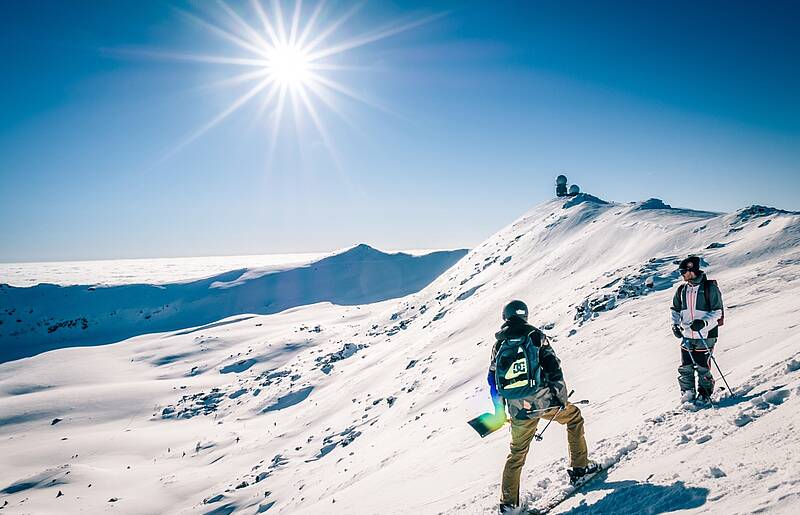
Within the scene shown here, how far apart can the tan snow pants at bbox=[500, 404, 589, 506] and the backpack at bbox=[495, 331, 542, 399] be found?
0.38 m

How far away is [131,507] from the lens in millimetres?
17500

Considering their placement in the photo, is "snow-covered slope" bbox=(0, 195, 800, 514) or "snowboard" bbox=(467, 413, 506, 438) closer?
"snow-covered slope" bbox=(0, 195, 800, 514)

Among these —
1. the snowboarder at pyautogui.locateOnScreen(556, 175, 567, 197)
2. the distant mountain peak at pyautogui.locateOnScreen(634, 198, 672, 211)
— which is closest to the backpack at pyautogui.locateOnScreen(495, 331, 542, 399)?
the distant mountain peak at pyautogui.locateOnScreen(634, 198, 672, 211)

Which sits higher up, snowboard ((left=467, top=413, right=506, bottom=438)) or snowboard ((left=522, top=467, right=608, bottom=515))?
snowboard ((left=467, top=413, right=506, bottom=438))

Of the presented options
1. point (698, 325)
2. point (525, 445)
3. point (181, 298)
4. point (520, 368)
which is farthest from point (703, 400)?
point (181, 298)

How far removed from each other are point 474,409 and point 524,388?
305 inches

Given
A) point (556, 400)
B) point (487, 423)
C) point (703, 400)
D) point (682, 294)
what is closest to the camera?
point (556, 400)

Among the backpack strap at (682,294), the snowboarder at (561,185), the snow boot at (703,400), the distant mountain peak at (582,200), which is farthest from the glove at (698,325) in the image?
the snowboarder at (561,185)

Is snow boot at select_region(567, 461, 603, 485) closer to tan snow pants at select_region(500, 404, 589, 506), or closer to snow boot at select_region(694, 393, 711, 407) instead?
tan snow pants at select_region(500, 404, 589, 506)

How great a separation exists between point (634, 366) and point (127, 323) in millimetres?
129725

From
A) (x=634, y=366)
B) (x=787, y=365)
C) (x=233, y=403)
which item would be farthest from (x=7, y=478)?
(x=787, y=365)

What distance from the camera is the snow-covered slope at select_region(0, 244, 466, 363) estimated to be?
339 ft

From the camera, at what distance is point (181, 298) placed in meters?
120

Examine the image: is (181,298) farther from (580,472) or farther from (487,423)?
(580,472)
